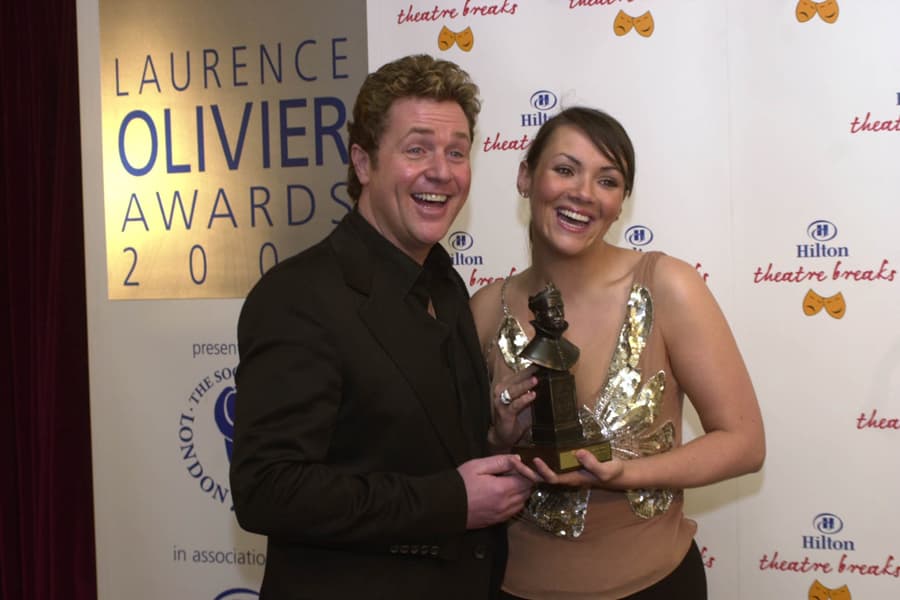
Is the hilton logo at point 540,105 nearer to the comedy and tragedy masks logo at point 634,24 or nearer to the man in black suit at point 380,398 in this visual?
the comedy and tragedy masks logo at point 634,24

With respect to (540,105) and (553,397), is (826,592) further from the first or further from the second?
(540,105)

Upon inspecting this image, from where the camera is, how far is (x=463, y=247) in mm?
2939

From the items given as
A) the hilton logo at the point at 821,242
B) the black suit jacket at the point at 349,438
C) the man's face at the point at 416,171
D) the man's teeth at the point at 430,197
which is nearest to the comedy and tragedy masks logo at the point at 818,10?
the hilton logo at the point at 821,242

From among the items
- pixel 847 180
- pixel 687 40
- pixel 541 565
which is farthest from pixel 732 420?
pixel 687 40

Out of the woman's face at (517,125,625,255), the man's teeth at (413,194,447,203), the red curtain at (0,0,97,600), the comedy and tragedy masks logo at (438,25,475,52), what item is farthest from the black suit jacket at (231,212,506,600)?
the red curtain at (0,0,97,600)

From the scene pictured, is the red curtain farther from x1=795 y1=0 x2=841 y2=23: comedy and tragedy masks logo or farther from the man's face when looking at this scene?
x1=795 y1=0 x2=841 y2=23: comedy and tragedy masks logo

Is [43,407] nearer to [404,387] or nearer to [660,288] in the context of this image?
[404,387]

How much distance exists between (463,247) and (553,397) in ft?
4.30

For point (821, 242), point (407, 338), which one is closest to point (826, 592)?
point (821, 242)

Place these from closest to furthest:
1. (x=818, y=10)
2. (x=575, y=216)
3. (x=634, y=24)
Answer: (x=575, y=216) < (x=818, y=10) < (x=634, y=24)

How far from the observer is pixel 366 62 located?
3059mm

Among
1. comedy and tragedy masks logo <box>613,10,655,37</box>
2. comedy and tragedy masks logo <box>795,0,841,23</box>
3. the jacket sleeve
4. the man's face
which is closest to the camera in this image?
the jacket sleeve

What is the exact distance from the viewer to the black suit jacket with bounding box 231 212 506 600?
1532mm

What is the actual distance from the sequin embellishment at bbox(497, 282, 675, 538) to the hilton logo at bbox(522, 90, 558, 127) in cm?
111
